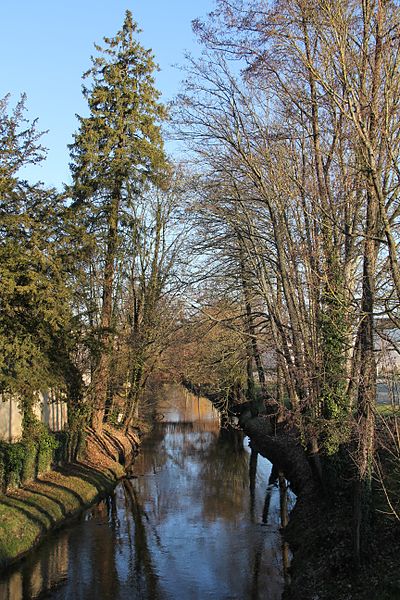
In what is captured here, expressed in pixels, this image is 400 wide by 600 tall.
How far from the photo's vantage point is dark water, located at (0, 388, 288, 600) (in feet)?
37.8

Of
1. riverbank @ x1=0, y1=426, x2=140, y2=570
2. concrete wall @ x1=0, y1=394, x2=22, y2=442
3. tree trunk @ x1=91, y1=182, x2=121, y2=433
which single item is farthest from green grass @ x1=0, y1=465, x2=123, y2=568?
tree trunk @ x1=91, y1=182, x2=121, y2=433

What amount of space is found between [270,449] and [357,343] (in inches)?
614

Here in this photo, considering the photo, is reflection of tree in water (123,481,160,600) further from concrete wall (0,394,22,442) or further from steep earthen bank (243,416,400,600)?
concrete wall (0,394,22,442)

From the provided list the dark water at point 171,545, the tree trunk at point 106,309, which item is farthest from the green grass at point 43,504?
the tree trunk at point 106,309

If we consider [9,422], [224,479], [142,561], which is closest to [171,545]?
[142,561]

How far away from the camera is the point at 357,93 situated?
9.87m

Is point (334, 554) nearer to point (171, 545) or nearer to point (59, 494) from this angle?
point (171, 545)

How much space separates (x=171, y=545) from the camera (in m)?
14.5

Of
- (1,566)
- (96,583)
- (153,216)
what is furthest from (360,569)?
(153,216)

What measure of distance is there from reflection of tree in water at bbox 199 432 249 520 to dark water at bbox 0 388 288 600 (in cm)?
4

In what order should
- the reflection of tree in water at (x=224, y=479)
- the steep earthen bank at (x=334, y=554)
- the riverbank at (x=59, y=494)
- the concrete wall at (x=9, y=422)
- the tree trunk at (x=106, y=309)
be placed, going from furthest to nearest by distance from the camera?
the tree trunk at (x=106, y=309) → the concrete wall at (x=9, y=422) → the reflection of tree in water at (x=224, y=479) → the riverbank at (x=59, y=494) → the steep earthen bank at (x=334, y=554)

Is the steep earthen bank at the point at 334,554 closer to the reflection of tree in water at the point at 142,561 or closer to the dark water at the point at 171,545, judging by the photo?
the dark water at the point at 171,545

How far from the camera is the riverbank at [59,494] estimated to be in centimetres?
1349

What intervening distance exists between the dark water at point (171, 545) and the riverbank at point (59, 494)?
0.37 meters
